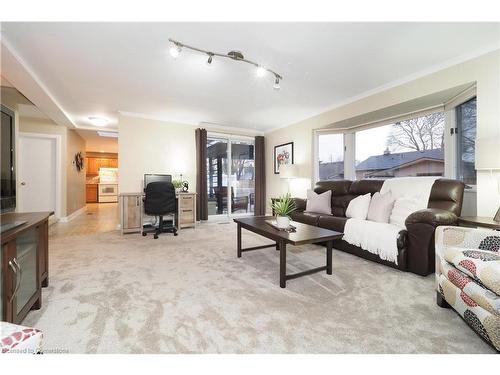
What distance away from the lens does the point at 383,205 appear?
288 centimetres

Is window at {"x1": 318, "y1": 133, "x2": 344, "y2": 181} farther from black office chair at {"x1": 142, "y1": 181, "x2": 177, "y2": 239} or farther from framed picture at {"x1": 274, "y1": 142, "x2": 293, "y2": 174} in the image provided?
black office chair at {"x1": 142, "y1": 181, "x2": 177, "y2": 239}

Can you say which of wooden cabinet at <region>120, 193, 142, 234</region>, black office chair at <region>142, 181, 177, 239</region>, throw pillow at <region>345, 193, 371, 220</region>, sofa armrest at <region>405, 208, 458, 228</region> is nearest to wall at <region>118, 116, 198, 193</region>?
wooden cabinet at <region>120, 193, 142, 234</region>

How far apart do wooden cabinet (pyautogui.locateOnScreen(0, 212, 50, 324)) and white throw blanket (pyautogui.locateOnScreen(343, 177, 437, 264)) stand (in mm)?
2985

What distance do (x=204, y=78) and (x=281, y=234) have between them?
2.28 metres

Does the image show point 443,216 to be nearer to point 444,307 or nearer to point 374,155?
point 444,307

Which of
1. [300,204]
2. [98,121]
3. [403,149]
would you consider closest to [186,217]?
[300,204]

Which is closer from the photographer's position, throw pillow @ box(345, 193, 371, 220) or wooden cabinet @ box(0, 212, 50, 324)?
wooden cabinet @ box(0, 212, 50, 324)

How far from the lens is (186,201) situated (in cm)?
457

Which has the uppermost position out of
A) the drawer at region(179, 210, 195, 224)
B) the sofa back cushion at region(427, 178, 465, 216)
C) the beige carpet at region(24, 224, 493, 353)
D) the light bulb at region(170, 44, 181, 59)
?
the light bulb at region(170, 44, 181, 59)

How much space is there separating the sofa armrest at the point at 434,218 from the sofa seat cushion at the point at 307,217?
3.91ft

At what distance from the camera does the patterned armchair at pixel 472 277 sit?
47.1 inches

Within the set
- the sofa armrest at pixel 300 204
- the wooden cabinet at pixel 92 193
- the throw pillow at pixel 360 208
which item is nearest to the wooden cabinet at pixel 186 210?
the sofa armrest at pixel 300 204

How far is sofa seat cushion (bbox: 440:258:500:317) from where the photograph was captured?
46.8 inches

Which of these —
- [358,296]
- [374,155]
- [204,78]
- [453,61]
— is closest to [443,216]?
[358,296]
